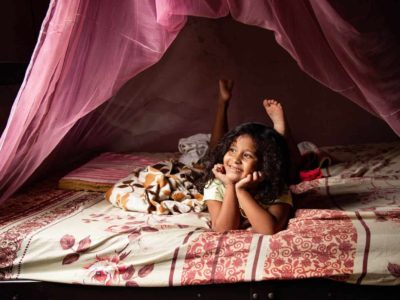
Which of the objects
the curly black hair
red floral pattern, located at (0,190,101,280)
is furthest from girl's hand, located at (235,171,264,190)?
red floral pattern, located at (0,190,101,280)

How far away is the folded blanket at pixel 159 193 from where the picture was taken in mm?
1872

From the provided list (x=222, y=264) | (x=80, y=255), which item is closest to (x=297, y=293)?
(x=222, y=264)

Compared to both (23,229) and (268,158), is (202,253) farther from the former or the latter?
(23,229)

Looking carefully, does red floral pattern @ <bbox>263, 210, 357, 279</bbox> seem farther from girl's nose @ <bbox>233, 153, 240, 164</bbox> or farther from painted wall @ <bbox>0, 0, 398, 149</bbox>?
painted wall @ <bbox>0, 0, 398, 149</bbox>

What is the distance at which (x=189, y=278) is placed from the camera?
150 centimetres

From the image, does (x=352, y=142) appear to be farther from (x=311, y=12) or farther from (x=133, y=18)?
(x=133, y=18)

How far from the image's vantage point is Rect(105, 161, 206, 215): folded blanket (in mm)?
1872

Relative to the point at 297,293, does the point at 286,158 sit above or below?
above

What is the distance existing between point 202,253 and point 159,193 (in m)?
0.46

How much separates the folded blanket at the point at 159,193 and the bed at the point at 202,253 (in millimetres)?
45

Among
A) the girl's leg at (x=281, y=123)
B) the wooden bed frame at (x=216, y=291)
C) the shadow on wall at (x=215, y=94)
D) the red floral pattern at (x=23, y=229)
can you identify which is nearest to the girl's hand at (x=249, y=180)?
the wooden bed frame at (x=216, y=291)

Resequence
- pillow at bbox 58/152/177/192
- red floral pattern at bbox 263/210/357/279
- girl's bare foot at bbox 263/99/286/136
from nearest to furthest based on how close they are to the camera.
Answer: red floral pattern at bbox 263/210/357/279
girl's bare foot at bbox 263/99/286/136
pillow at bbox 58/152/177/192

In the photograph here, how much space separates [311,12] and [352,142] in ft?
4.87

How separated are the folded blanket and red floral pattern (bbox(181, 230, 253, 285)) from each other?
35 centimetres
